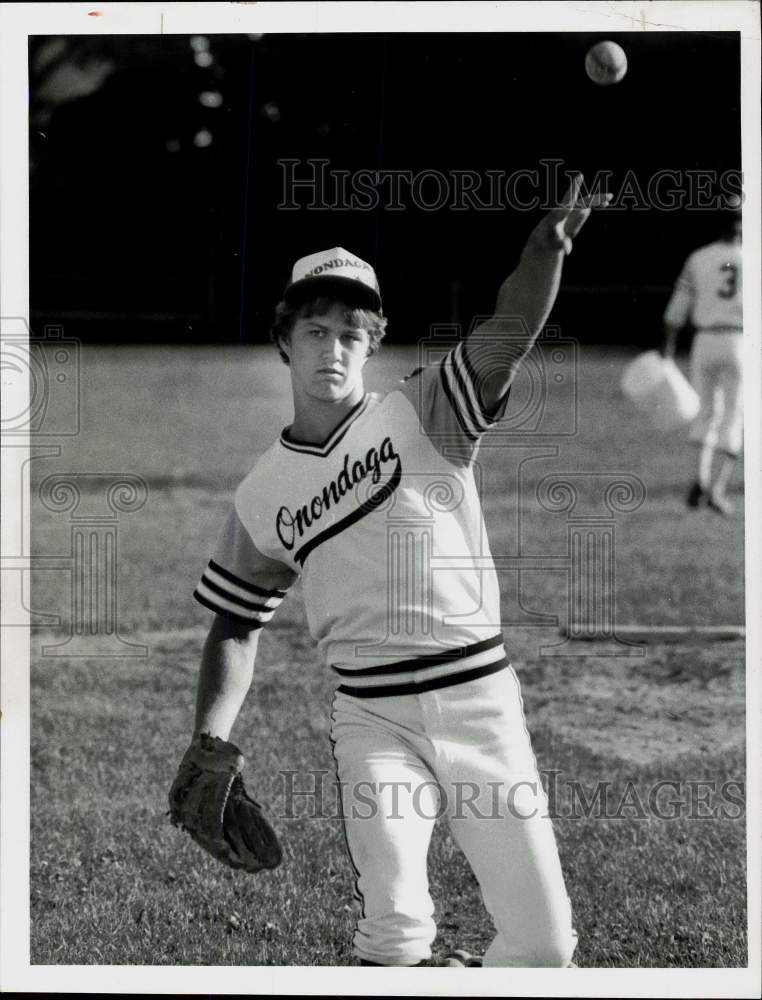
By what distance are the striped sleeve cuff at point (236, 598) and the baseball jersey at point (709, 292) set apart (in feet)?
16.1

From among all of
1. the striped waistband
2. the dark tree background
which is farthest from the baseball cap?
the striped waistband

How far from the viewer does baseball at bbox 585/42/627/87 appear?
3.29m

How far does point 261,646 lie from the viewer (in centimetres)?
620

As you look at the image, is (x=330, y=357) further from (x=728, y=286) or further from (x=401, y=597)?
(x=728, y=286)

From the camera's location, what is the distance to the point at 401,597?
3.29 metres

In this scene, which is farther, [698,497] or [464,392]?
[698,497]

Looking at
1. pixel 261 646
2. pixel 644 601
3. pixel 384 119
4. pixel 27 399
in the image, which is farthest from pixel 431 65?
pixel 644 601

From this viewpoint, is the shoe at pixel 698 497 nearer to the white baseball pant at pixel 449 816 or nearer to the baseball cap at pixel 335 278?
the baseball cap at pixel 335 278

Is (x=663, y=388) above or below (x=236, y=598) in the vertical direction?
above

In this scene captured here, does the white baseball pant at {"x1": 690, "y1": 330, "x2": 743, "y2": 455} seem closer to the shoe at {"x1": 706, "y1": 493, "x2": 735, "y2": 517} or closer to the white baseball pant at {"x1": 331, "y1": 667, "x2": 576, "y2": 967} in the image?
the shoe at {"x1": 706, "y1": 493, "x2": 735, "y2": 517}

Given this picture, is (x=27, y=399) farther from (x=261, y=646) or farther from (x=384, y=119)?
(x=261, y=646)

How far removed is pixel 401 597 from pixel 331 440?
0.43m

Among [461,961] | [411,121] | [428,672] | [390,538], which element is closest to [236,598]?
[390,538]

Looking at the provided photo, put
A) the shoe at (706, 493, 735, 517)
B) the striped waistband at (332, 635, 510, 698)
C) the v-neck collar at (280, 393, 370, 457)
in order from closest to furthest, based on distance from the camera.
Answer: the striped waistband at (332, 635, 510, 698) < the v-neck collar at (280, 393, 370, 457) < the shoe at (706, 493, 735, 517)
